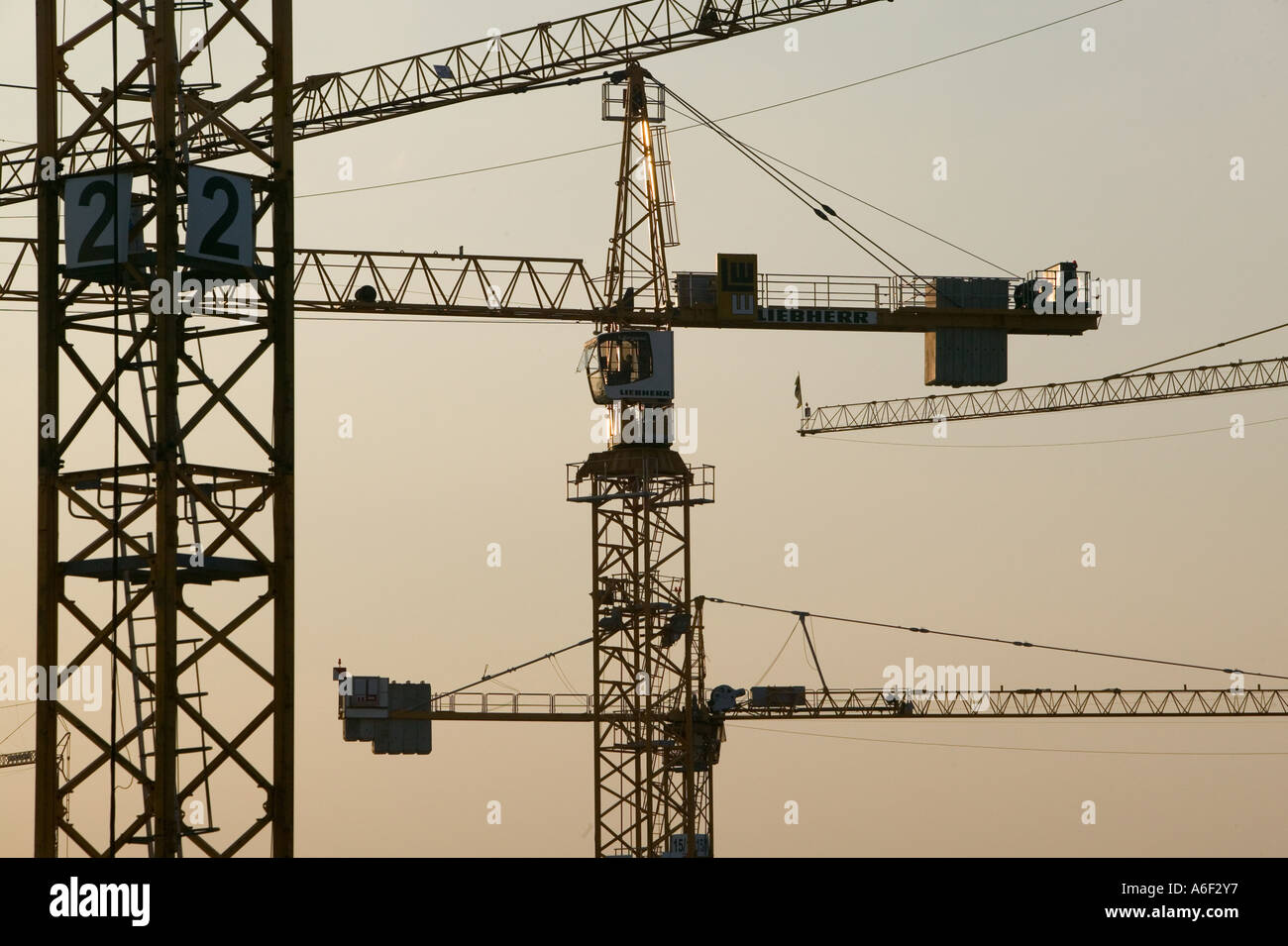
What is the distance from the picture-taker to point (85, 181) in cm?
3164

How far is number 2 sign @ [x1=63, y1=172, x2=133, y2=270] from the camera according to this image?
31.2 meters

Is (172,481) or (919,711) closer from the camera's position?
(172,481)

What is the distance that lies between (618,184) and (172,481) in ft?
204

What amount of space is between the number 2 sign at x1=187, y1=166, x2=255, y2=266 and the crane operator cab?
57.7 metres

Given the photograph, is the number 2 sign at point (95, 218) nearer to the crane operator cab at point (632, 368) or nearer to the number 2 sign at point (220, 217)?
the number 2 sign at point (220, 217)

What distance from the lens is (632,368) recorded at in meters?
89.2

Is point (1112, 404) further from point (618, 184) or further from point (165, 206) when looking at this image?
point (165, 206)

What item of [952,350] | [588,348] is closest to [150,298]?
[588,348]
